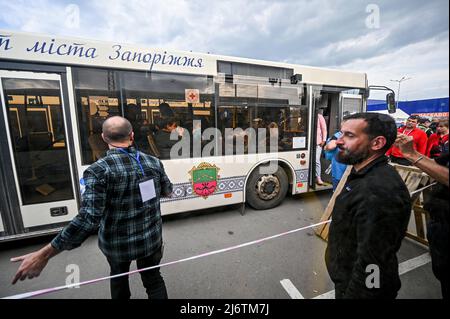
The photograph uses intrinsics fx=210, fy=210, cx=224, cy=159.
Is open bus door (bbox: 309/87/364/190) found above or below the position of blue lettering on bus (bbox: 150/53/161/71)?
below

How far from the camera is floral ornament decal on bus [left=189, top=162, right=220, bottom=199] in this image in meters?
3.89

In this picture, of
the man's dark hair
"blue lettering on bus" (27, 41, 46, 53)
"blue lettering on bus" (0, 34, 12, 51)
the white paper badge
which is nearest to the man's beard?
the man's dark hair

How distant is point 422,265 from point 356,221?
2.68 m

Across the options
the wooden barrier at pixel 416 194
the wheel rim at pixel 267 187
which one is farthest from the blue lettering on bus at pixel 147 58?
the wooden barrier at pixel 416 194

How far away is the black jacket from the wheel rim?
321 centimetres

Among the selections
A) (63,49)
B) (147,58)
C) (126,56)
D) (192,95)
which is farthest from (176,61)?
(63,49)

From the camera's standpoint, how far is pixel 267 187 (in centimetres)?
464

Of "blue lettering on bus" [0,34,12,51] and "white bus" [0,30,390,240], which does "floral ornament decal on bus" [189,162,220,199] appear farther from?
"blue lettering on bus" [0,34,12,51]

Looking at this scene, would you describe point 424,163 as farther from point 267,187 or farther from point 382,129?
point 267,187

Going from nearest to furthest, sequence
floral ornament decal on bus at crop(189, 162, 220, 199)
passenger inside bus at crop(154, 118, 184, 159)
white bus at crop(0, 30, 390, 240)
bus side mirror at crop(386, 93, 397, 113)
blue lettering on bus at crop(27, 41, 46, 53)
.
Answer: blue lettering on bus at crop(27, 41, 46, 53), white bus at crop(0, 30, 390, 240), passenger inside bus at crop(154, 118, 184, 159), floral ornament decal on bus at crop(189, 162, 220, 199), bus side mirror at crop(386, 93, 397, 113)

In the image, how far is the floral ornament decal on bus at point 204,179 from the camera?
389cm

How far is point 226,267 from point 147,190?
175 centimetres
